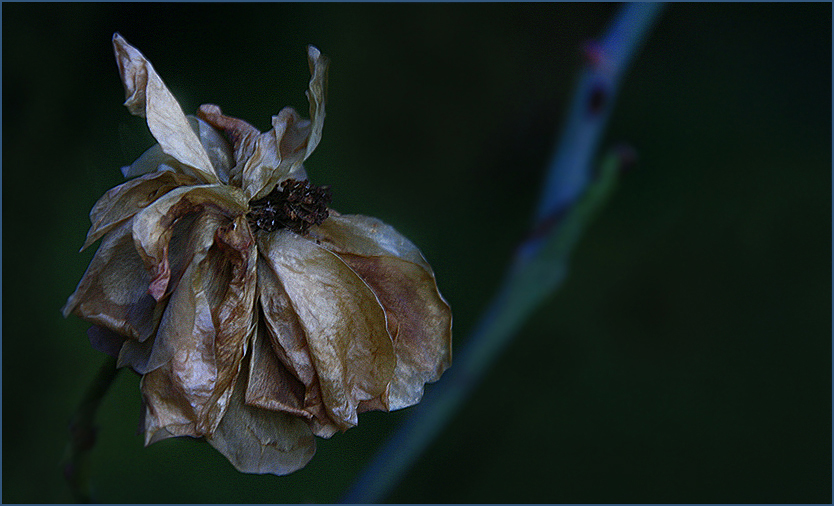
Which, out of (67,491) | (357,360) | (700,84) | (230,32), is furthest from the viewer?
(700,84)

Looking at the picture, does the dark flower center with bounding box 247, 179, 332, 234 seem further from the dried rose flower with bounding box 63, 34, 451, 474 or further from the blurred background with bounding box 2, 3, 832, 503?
the blurred background with bounding box 2, 3, 832, 503

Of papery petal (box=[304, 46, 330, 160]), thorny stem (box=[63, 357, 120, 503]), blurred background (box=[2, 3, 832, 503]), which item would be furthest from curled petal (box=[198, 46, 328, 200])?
blurred background (box=[2, 3, 832, 503])

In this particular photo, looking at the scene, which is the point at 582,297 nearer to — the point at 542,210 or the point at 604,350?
the point at 604,350

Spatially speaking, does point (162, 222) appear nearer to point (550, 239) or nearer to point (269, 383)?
point (269, 383)

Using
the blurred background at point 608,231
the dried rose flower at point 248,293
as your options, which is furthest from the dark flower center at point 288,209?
the blurred background at point 608,231

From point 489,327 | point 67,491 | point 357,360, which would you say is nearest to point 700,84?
point 489,327

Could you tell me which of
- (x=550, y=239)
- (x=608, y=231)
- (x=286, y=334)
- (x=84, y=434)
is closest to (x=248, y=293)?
(x=286, y=334)

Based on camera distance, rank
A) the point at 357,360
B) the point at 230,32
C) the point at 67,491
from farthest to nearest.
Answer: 1. the point at 230,32
2. the point at 67,491
3. the point at 357,360
